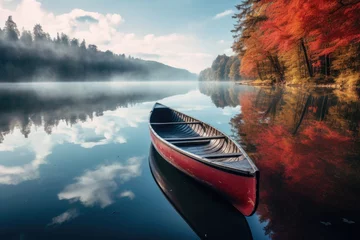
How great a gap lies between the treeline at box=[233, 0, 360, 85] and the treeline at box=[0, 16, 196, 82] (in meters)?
89.4

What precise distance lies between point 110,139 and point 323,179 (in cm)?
901

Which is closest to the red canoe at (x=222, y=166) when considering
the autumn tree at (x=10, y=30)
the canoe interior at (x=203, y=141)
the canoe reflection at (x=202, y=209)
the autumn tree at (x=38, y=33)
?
the canoe interior at (x=203, y=141)

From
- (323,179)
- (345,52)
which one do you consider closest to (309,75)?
(345,52)

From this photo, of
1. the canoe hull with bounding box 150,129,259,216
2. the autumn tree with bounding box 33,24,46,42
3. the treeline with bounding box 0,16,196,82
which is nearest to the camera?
the canoe hull with bounding box 150,129,259,216

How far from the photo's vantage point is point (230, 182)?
402cm

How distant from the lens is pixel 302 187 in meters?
5.16

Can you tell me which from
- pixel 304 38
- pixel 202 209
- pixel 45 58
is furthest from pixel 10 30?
pixel 202 209

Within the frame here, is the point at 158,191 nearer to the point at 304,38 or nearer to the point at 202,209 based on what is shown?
the point at 202,209

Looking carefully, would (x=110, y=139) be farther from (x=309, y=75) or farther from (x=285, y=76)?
(x=285, y=76)

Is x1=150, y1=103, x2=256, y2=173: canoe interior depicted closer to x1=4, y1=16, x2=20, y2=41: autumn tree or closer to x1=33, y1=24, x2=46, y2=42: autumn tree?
x1=4, y1=16, x2=20, y2=41: autumn tree

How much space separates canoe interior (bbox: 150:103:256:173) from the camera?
444 cm

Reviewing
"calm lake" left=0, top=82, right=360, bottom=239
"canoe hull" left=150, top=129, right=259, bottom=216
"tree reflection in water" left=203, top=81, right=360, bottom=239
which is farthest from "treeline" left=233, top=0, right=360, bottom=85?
"canoe hull" left=150, top=129, right=259, bottom=216

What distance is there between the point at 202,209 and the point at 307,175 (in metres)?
3.44

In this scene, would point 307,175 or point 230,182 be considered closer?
point 230,182
